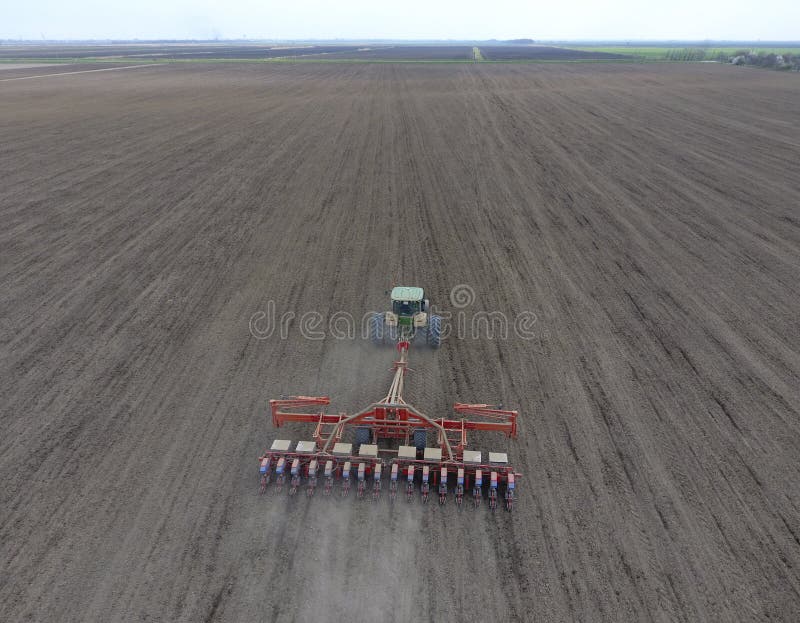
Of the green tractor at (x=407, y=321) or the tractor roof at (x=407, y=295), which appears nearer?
the tractor roof at (x=407, y=295)

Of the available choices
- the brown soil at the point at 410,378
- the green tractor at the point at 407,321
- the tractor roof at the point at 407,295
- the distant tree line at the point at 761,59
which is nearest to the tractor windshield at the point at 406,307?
the green tractor at the point at 407,321

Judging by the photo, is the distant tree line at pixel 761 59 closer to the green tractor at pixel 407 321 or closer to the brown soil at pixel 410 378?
the brown soil at pixel 410 378

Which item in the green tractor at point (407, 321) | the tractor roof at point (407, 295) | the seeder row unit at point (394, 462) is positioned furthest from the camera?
the green tractor at point (407, 321)

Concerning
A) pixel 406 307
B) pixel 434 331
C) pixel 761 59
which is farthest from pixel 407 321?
pixel 761 59

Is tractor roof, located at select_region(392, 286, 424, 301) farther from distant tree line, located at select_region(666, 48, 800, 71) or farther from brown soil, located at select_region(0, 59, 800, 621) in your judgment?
distant tree line, located at select_region(666, 48, 800, 71)

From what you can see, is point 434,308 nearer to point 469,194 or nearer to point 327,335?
point 327,335

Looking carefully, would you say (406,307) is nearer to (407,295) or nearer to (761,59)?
(407,295)
